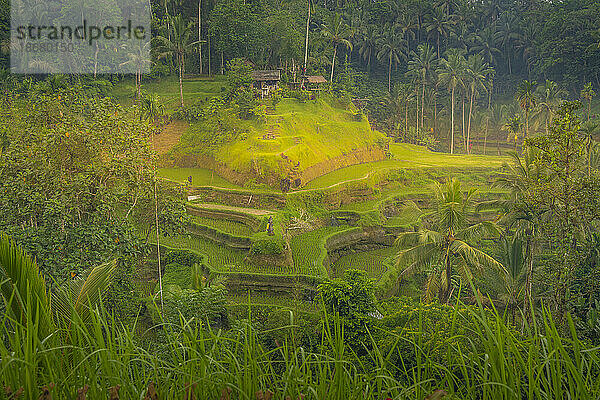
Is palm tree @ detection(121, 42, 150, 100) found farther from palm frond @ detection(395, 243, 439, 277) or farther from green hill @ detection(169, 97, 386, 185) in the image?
palm frond @ detection(395, 243, 439, 277)

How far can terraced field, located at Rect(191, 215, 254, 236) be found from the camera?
1546cm

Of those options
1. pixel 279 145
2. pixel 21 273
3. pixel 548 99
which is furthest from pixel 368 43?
pixel 21 273

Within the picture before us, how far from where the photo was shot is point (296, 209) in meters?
17.4

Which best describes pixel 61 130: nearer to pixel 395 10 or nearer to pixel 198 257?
pixel 198 257

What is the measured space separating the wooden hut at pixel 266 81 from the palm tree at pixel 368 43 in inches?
721

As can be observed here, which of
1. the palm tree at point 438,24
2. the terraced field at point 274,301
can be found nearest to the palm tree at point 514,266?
the terraced field at point 274,301

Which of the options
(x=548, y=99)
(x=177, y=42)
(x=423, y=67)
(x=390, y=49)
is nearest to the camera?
(x=177, y=42)

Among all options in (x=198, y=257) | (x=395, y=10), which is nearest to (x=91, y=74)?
(x=198, y=257)

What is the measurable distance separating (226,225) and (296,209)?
9.07ft

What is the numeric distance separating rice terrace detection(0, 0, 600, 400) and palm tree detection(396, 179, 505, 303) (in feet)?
0.18

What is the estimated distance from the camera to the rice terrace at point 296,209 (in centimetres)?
160

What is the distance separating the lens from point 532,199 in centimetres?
889

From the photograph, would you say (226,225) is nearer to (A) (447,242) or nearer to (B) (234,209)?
(B) (234,209)

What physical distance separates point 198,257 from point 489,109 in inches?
1337
